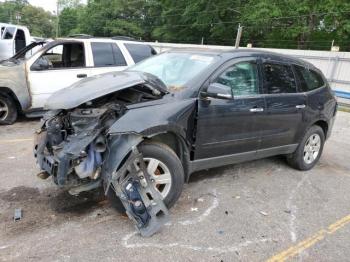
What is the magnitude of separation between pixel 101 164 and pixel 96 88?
85 cm

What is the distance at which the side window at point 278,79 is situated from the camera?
4777 millimetres

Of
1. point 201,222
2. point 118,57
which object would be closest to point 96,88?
point 201,222

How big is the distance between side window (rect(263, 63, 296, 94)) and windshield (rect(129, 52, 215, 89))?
89 cm

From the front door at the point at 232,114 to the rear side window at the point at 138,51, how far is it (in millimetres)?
4259

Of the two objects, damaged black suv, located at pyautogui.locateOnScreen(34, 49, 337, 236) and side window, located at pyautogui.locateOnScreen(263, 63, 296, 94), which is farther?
side window, located at pyautogui.locateOnScreen(263, 63, 296, 94)

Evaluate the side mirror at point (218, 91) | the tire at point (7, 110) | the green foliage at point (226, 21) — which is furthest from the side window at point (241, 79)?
the green foliage at point (226, 21)

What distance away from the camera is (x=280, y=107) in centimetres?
489

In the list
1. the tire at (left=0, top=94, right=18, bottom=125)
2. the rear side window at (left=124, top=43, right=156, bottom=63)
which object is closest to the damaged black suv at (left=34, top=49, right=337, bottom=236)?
the rear side window at (left=124, top=43, right=156, bottom=63)

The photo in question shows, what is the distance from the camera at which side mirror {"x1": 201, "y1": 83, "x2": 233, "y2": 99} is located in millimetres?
3930

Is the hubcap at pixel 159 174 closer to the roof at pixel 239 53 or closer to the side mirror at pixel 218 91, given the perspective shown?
the side mirror at pixel 218 91

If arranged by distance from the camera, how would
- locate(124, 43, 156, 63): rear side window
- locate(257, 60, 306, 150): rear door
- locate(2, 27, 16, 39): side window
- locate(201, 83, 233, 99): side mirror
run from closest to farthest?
locate(201, 83, 233, 99): side mirror → locate(257, 60, 306, 150): rear door → locate(124, 43, 156, 63): rear side window → locate(2, 27, 16, 39): side window

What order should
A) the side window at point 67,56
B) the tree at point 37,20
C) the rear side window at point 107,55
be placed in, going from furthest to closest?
the tree at point 37,20 → the rear side window at point 107,55 → the side window at point 67,56

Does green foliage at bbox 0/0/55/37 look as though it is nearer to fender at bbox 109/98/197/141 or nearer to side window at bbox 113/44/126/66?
side window at bbox 113/44/126/66

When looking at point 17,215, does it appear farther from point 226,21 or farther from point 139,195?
point 226,21
